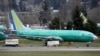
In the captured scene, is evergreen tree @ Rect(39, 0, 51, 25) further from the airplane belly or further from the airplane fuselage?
the airplane belly

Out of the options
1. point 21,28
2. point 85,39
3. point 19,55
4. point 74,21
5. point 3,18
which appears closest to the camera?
point 19,55

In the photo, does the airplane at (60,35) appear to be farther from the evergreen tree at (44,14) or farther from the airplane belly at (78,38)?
the evergreen tree at (44,14)

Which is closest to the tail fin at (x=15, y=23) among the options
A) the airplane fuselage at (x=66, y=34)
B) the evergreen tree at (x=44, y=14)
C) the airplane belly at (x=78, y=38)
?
the airplane fuselage at (x=66, y=34)

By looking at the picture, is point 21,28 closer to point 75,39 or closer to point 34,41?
point 34,41

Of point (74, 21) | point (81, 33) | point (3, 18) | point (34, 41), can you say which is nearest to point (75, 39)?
point (81, 33)

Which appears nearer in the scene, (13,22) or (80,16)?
(13,22)

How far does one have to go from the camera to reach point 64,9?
198875mm

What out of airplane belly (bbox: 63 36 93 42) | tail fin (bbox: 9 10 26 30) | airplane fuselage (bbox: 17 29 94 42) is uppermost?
tail fin (bbox: 9 10 26 30)

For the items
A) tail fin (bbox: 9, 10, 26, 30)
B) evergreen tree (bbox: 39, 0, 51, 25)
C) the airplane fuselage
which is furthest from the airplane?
evergreen tree (bbox: 39, 0, 51, 25)

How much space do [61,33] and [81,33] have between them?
386 centimetres

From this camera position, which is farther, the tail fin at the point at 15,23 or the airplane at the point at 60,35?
the tail fin at the point at 15,23

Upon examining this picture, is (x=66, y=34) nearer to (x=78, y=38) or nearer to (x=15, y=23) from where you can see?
(x=78, y=38)

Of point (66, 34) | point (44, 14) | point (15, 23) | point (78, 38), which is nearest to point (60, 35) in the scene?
point (66, 34)

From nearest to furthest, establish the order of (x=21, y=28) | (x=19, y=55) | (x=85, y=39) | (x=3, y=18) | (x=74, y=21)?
(x=19, y=55) → (x=85, y=39) → (x=21, y=28) → (x=74, y=21) → (x=3, y=18)
